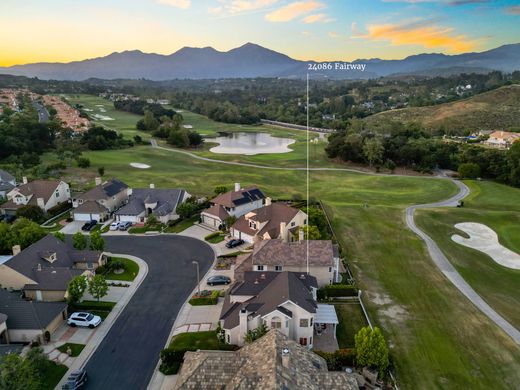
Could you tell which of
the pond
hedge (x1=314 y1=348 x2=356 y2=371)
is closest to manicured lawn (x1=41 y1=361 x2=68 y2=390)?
hedge (x1=314 y1=348 x2=356 y2=371)

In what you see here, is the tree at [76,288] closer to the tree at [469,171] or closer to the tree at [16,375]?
the tree at [16,375]

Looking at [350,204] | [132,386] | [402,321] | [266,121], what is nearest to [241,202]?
[350,204]

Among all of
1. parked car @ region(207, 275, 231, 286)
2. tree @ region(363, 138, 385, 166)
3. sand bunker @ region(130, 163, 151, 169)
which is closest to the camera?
parked car @ region(207, 275, 231, 286)

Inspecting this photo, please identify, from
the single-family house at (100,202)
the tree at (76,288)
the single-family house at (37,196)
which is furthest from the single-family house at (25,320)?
the single-family house at (37,196)

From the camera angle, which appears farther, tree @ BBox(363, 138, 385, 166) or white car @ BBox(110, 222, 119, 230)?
tree @ BBox(363, 138, 385, 166)

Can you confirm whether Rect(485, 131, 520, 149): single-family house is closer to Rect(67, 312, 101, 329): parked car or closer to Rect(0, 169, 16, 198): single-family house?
Rect(67, 312, 101, 329): parked car
